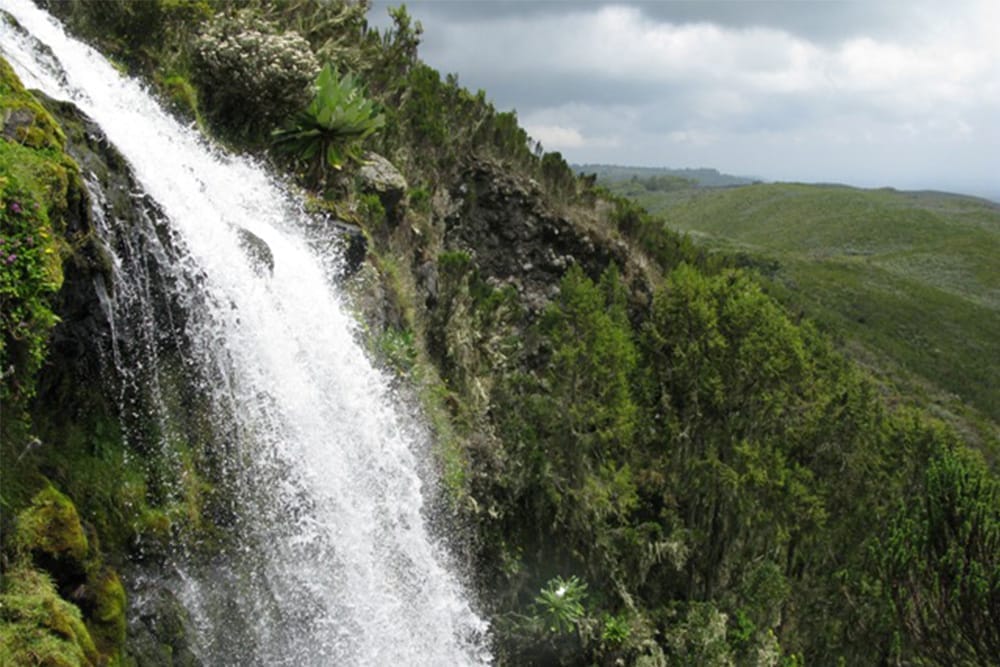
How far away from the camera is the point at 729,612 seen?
17016mm

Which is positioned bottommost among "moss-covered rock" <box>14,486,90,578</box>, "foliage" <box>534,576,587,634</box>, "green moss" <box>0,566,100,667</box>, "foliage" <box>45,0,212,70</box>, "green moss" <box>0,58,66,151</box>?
"foliage" <box>534,576,587,634</box>

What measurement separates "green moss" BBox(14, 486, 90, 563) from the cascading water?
4.78 feet

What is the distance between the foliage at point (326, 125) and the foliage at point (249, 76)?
14.8 inches

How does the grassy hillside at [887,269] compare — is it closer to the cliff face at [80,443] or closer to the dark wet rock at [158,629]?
the cliff face at [80,443]

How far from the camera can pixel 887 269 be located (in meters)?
102

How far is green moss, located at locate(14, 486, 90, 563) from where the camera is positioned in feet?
17.3

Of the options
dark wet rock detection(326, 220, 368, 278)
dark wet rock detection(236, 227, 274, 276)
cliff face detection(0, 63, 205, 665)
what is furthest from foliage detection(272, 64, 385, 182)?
cliff face detection(0, 63, 205, 665)

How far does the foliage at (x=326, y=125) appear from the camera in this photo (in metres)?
12.1

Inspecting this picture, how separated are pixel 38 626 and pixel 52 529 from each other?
0.81 m

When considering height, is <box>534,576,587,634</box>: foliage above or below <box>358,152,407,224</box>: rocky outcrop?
below

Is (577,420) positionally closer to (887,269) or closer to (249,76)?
(249,76)

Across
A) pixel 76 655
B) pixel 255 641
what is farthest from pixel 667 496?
pixel 76 655

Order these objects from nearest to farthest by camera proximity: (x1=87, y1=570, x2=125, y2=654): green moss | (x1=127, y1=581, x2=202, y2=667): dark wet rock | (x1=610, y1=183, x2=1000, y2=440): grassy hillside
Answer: (x1=87, y1=570, x2=125, y2=654): green moss, (x1=127, y1=581, x2=202, y2=667): dark wet rock, (x1=610, y1=183, x2=1000, y2=440): grassy hillside

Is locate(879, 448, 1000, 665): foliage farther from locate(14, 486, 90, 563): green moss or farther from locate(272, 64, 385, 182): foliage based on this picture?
locate(14, 486, 90, 563): green moss
